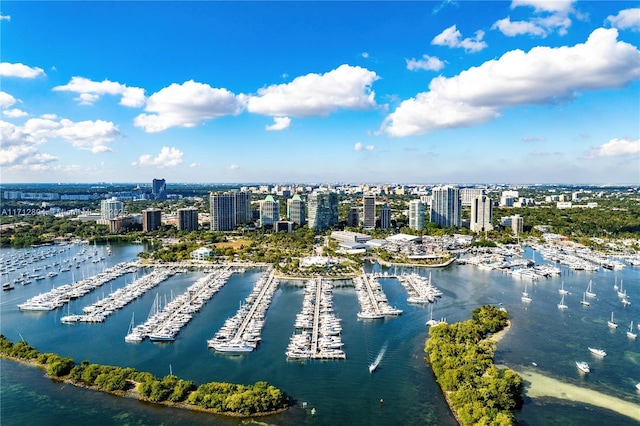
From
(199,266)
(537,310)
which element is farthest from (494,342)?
(199,266)

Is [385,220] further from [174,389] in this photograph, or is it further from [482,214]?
[174,389]

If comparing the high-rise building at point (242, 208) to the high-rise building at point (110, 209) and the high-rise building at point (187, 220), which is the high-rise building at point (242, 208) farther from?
the high-rise building at point (110, 209)

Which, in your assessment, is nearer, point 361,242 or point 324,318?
point 324,318

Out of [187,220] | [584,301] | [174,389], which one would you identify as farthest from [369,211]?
[174,389]

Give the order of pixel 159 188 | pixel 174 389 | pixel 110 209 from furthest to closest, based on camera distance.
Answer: pixel 159 188
pixel 110 209
pixel 174 389

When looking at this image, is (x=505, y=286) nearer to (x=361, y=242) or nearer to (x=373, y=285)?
(x=373, y=285)

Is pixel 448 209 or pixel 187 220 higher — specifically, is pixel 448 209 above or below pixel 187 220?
above

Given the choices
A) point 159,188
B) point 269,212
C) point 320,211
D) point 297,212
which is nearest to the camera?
point 320,211
